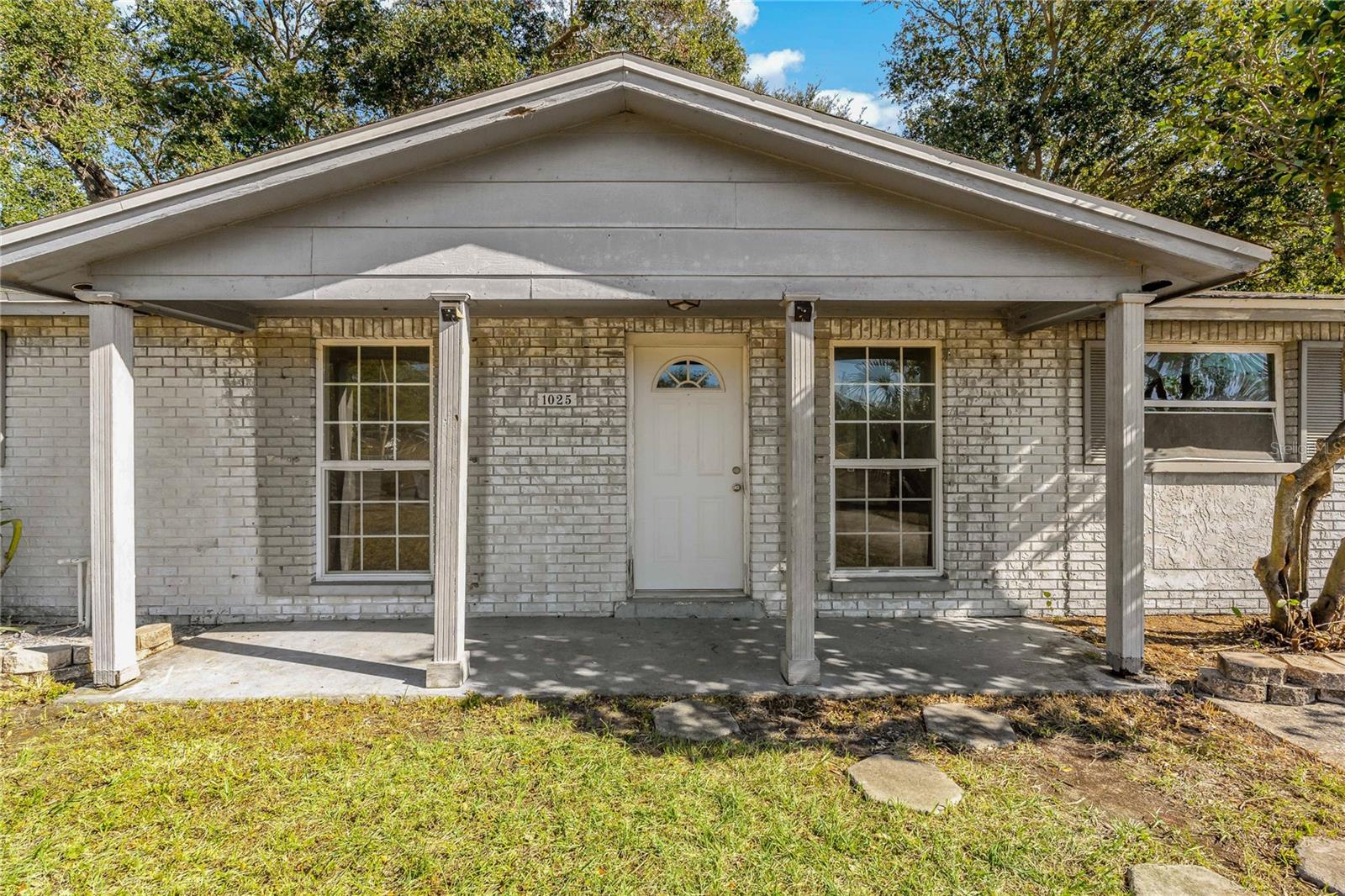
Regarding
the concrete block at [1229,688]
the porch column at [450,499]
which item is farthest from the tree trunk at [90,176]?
the concrete block at [1229,688]

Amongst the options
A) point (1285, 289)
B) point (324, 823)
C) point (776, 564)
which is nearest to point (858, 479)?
point (776, 564)

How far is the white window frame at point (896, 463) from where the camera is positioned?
5.43 meters

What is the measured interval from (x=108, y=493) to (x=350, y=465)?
1.67 m

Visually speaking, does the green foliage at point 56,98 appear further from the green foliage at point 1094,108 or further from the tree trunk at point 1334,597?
the tree trunk at point 1334,597

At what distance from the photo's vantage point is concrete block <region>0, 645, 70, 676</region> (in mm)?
3920

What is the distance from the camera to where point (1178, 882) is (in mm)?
2295

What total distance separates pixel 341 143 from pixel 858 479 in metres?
4.55

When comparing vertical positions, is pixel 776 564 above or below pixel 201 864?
above

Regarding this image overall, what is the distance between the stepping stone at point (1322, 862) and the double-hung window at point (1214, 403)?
3513mm

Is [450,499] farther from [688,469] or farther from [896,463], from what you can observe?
[896,463]

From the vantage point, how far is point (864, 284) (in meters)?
3.86

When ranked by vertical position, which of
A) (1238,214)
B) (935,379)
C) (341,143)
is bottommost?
(935,379)

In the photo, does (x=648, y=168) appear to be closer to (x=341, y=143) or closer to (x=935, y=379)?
(x=341, y=143)

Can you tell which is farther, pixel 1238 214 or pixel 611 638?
pixel 1238 214
